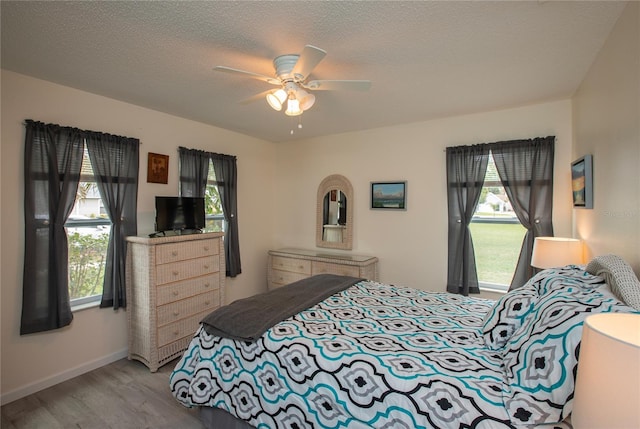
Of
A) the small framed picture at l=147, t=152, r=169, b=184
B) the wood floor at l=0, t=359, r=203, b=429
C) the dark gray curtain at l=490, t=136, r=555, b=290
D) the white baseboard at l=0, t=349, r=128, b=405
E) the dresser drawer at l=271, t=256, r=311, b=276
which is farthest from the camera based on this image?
the dresser drawer at l=271, t=256, r=311, b=276

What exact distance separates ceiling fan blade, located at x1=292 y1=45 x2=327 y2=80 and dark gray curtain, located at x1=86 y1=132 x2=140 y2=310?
204cm

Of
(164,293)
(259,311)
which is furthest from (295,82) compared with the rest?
(164,293)

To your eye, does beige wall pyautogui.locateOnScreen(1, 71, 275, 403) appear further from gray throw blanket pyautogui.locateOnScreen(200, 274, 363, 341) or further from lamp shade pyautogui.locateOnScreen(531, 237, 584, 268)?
lamp shade pyautogui.locateOnScreen(531, 237, 584, 268)

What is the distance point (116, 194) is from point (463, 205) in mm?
3604

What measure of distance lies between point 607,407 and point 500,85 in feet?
8.50

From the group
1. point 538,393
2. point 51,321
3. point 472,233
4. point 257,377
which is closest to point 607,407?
point 538,393

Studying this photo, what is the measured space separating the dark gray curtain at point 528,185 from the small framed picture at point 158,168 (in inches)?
142

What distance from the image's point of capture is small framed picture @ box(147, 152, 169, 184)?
321 cm

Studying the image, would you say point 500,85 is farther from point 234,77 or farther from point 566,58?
point 234,77

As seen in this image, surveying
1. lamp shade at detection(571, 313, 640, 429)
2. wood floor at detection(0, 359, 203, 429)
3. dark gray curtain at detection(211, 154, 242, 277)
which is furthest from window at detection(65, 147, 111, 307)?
lamp shade at detection(571, 313, 640, 429)

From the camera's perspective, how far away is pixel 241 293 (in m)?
4.27

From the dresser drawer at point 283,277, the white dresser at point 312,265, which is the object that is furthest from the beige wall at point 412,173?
the dresser drawer at point 283,277

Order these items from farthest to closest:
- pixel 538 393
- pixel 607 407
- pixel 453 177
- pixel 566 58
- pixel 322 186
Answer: pixel 322 186 → pixel 453 177 → pixel 566 58 → pixel 538 393 → pixel 607 407

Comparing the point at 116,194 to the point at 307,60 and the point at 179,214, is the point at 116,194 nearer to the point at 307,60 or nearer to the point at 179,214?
the point at 179,214
